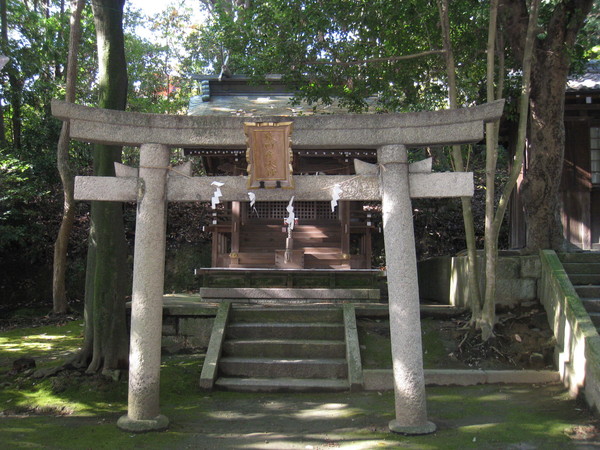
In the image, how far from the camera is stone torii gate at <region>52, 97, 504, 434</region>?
579 cm

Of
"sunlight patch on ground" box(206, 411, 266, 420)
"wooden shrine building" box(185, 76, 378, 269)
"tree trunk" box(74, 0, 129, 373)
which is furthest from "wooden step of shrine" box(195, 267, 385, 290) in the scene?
"sunlight patch on ground" box(206, 411, 266, 420)

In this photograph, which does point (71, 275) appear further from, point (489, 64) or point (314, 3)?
point (489, 64)

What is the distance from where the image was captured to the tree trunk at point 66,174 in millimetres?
11172

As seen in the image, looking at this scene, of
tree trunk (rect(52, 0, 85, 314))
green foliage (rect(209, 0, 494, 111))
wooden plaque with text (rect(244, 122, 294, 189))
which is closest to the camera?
wooden plaque with text (rect(244, 122, 294, 189))

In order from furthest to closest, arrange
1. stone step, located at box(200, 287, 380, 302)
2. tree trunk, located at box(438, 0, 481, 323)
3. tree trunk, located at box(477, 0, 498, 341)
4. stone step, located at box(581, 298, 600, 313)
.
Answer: stone step, located at box(200, 287, 380, 302)
tree trunk, located at box(438, 0, 481, 323)
tree trunk, located at box(477, 0, 498, 341)
stone step, located at box(581, 298, 600, 313)

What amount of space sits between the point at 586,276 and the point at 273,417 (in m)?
5.93

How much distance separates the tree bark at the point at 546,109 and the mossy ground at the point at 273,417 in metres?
3.52

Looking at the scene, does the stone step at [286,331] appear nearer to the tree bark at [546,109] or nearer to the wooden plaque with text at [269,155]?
the wooden plaque with text at [269,155]

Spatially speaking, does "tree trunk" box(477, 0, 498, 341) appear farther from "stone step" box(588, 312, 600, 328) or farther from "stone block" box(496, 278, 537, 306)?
"stone step" box(588, 312, 600, 328)

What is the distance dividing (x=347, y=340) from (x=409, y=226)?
321 cm

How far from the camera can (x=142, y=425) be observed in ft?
19.0

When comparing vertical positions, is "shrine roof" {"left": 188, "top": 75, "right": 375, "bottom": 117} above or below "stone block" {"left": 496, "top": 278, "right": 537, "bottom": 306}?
above

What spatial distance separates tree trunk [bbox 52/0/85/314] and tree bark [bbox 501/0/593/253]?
8.51 m

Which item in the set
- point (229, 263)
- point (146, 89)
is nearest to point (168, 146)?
point (229, 263)
